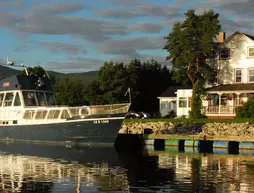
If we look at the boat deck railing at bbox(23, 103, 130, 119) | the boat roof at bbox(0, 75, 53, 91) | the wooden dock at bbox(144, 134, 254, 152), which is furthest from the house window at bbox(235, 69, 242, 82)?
the boat roof at bbox(0, 75, 53, 91)

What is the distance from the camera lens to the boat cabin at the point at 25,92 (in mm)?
48156

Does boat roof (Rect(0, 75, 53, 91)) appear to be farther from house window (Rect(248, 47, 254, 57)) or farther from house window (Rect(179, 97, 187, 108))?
house window (Rect(248, 47, 254, 57))

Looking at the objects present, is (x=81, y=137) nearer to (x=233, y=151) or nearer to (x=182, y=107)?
(x=233, y=151)

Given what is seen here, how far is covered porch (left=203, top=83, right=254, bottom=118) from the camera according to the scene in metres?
55.3

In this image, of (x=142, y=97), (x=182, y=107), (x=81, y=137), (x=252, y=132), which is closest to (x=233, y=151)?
(x=252, y=132)

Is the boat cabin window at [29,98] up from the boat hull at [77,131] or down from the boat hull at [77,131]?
up

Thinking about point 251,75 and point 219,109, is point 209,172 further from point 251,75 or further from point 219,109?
point 251,75

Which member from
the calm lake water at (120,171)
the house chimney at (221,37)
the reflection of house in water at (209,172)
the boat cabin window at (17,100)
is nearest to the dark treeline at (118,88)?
the house chimney at (221,37)

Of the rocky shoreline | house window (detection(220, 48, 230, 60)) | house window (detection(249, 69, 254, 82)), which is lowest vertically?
the rocky shoreline

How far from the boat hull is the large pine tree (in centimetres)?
1714

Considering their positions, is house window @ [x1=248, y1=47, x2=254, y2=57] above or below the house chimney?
below

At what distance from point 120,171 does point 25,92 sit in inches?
853

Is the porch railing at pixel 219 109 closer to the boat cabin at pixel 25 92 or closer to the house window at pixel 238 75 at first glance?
the house window at pixel 238 75

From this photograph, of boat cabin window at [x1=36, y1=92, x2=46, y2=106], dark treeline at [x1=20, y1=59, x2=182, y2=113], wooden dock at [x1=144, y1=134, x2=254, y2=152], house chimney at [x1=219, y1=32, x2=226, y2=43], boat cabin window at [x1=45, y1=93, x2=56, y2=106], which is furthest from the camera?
dark treeline at [x1=20, y1=59, x2=182, y2=113]
